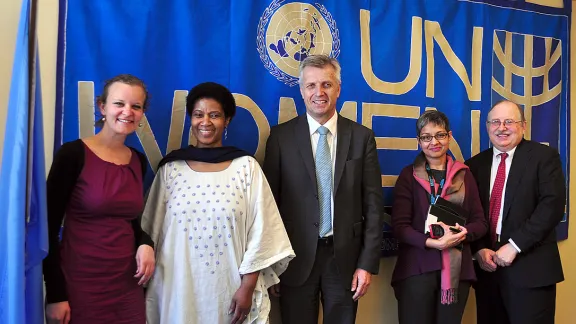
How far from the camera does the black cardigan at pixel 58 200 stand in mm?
1564

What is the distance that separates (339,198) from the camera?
2.09 metres

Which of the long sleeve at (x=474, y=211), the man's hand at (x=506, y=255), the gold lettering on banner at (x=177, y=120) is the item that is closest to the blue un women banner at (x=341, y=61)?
the gold lettering on banner at (x=177, y=120)

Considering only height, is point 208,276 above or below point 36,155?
below

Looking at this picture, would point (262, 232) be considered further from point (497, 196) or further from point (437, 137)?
point (497, 196)

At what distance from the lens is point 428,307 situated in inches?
89.0

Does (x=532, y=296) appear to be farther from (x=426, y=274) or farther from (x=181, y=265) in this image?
(x=181, y=265)

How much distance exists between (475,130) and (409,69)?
1.83 ft

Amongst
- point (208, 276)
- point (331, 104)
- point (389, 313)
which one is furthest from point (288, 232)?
point (389, 313)

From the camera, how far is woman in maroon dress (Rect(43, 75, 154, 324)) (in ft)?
5.18

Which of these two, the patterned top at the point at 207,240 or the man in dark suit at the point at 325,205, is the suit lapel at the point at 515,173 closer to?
the man in dark suit at the point at 325,205

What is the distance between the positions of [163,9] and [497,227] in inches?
74.4

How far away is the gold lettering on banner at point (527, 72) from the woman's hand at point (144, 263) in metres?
2.20

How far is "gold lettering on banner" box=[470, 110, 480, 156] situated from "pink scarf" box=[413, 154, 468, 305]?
597 millimetres

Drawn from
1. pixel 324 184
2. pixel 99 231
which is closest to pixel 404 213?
pixel 324 184
